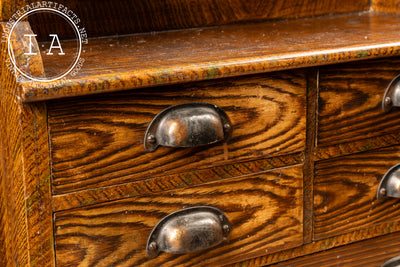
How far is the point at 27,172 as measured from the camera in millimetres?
770

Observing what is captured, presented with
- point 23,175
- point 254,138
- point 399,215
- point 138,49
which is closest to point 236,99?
point 254,138

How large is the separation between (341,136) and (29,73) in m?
0.50

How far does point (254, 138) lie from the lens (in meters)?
0.90

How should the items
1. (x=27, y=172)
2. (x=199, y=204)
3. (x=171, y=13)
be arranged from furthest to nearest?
(x=171, y=13) → (x=199, y=204) → (x=27, y=172)

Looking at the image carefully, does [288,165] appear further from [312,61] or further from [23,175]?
[23,175]

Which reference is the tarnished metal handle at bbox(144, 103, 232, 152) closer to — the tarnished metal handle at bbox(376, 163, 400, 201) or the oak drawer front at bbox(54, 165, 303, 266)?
the oak drawer front at bbox(54, 165, 303, 266)

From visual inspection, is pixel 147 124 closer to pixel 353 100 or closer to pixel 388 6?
pixel 353 100

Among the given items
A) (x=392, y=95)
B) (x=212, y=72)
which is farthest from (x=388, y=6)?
(x=212, y=72)

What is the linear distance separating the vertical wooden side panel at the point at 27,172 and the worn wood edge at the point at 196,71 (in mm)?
40

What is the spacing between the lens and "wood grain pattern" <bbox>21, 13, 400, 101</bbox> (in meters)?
0.76

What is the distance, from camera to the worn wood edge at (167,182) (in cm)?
81

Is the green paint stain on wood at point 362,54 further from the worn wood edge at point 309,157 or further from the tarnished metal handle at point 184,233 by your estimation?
the tarnished metal handle at point 184,233

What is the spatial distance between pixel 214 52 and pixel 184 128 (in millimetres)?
162

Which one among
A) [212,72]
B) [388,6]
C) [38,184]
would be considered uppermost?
[388,6]
